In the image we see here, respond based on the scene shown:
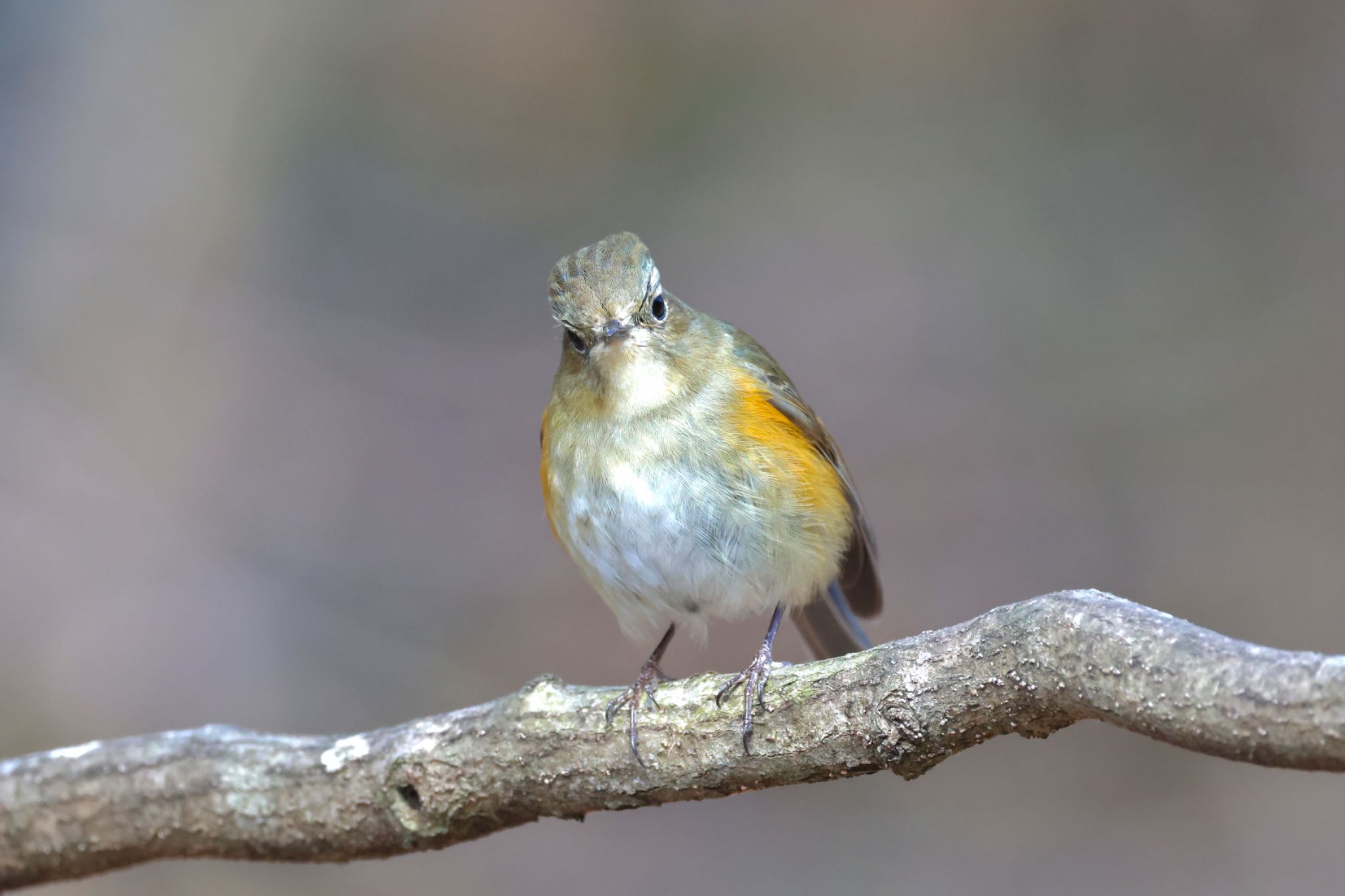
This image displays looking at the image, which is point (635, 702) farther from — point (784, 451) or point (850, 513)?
point (850, 513)

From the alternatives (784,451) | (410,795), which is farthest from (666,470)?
(410,795)

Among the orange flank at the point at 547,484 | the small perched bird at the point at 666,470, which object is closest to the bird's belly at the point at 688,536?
the small perched bird at the point at 666,470

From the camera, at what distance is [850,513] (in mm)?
3797

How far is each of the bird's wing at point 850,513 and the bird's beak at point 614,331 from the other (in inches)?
19.4

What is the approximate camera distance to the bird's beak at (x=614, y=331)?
3334 millimetres

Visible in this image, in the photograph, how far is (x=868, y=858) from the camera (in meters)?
5.87

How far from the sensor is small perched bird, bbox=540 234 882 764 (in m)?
3.33

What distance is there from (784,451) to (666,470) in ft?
1.19

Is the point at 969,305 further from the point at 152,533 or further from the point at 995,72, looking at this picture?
the point at 152,533

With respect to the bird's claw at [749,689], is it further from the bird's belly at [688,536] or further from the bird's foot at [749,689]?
the bird's belly at [688,536]

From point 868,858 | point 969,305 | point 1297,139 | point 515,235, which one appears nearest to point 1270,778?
point 868,858

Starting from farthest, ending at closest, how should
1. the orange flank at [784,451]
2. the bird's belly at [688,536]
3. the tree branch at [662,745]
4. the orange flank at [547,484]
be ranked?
the orange flank at [547,484] < the orange flank at [784,451] < the bird's belly at [688,536] < the tree branch at [662,745]

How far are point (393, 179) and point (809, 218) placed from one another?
8.99 feet

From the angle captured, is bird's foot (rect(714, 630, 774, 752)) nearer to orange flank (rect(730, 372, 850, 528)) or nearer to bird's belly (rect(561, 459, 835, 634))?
bird's belly (rect(561, 459, 835, 634))
